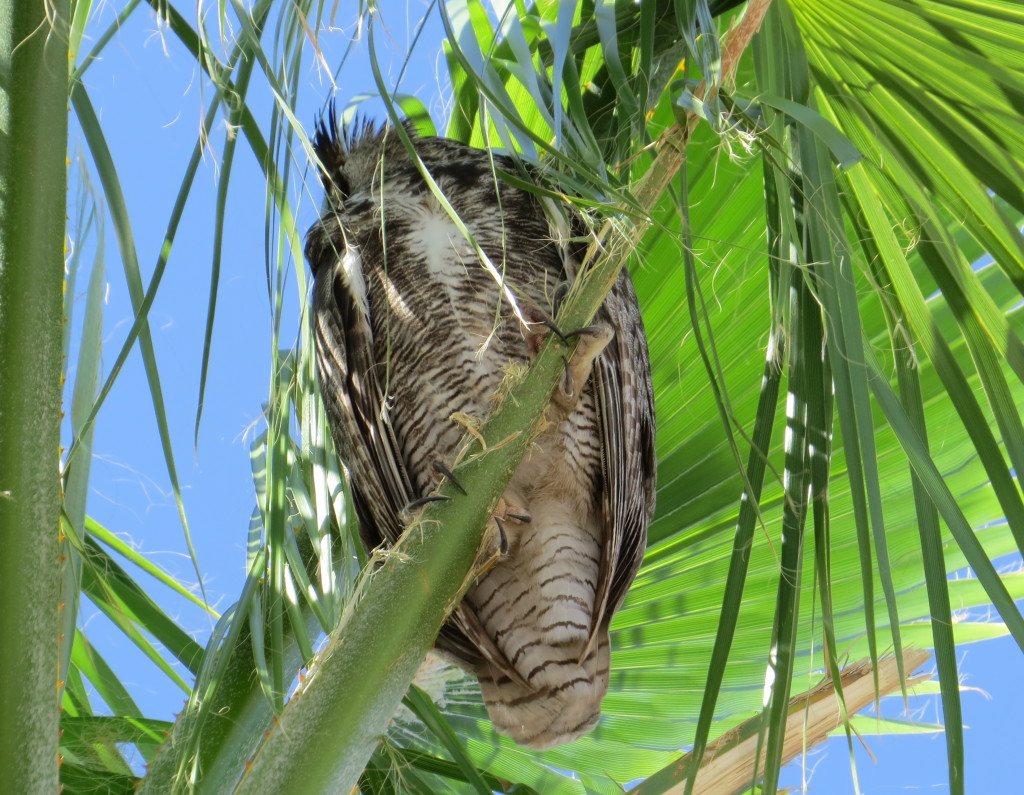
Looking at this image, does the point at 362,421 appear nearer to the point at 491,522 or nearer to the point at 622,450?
the point at 622,450

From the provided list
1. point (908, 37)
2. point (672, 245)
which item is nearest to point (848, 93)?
point (908, 37)

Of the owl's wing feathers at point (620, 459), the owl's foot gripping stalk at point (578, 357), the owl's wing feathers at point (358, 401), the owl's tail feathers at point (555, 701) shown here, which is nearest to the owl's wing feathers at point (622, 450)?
the owl's wing feathers at point (620, 459)

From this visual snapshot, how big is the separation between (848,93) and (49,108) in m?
0.97

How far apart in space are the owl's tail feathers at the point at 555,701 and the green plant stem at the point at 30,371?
2.59ft

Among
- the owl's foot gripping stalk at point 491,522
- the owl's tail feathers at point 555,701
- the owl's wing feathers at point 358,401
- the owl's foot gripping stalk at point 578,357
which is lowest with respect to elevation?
the owl's tail feathers at point 555,701

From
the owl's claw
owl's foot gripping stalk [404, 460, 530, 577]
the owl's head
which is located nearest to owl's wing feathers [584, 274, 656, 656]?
owl's foot gripping stalk [404, 460, 530, 577]

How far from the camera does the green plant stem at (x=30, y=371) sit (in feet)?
3.26

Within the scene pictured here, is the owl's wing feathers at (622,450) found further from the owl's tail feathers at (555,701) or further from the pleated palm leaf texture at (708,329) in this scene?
the pleated palm leaf texture at (708,329)

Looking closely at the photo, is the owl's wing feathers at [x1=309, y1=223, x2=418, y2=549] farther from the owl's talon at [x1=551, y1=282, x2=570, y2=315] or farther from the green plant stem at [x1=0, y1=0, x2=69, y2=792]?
the green plant stem at [x1=0, y1=0, x2=69, y2=792]

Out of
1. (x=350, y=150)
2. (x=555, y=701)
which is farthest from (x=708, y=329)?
(x=350, y=150)

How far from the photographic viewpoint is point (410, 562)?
3.89 feet

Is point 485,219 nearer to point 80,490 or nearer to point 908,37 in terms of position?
point 908,37

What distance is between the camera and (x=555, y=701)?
5.40 feet

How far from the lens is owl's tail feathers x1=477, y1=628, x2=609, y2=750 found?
5.37ft
